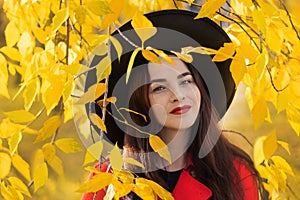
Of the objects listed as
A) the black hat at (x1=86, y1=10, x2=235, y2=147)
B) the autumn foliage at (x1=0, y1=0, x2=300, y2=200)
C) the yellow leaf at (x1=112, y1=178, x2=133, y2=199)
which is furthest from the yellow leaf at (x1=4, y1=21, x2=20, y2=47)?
the yellow leaf at (x1=112, y1=178, x2=133, y2=199)

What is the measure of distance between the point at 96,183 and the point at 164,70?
39 cm

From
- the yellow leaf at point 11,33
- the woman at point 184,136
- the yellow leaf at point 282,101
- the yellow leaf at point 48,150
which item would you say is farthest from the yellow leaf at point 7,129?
the yellow leaf at point 282,101

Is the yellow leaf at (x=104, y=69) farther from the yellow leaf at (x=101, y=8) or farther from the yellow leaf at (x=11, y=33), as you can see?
the yellow leaf at (x=11, y=33)

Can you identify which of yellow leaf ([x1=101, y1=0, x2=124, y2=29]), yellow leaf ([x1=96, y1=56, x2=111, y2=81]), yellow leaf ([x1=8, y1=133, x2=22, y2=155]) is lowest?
yellow leaf ([x1=8, y1=133, x2=22, y2=155])

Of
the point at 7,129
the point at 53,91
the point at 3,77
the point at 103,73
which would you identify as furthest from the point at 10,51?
the point at 103,73

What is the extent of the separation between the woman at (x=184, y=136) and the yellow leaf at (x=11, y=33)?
297 mm

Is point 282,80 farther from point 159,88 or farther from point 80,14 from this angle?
point 80,14

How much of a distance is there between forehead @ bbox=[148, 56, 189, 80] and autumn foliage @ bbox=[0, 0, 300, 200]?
0.05m

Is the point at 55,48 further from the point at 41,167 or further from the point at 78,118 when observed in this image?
the point at 41,167

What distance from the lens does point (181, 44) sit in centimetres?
162

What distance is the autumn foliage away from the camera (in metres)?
1.27

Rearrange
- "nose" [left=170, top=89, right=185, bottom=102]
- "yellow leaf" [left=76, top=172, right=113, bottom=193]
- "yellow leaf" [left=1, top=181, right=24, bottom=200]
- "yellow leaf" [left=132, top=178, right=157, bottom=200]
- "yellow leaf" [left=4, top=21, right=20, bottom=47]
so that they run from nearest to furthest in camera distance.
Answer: "yellow leaf" [left=76, top=172, right=113, bottom=193] → "yellow leaf" [left=132, top=178, right=157, bottom=200] → "yellow leaf" [left=1, top=181, right=24, bottom=200] → "nose" [left=170, top=89, right=185, bottom=102] → "yellow leaf" [left=4, top=21, right=20, bottom=47]

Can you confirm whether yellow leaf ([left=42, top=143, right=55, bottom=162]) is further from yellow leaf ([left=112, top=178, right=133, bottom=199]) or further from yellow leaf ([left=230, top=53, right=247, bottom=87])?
yellow leaf ([left=230, top=53, right=247, bottom=87])

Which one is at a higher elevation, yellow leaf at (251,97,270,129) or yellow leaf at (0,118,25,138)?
yellow leaf at (251,97,270,129)
